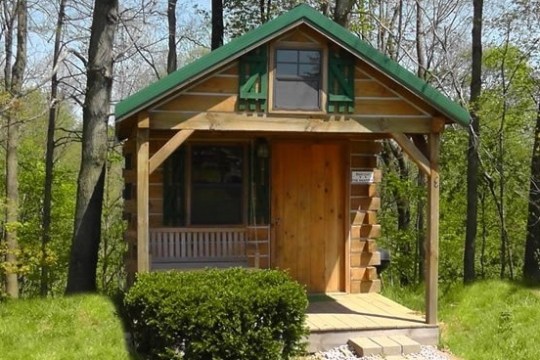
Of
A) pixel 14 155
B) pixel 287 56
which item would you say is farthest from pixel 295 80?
pixel 14 155

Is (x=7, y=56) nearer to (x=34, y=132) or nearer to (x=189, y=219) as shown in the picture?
(x=34, y=132)

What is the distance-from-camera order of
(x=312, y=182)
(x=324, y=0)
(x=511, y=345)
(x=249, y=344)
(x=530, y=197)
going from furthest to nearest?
(x=324, y=0) < (x=530, y=197) < (x=312, y=182) < (x=511, y=345) < (x=249, y=344)

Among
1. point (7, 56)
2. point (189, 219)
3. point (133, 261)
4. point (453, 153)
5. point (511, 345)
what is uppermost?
point (7, 56)

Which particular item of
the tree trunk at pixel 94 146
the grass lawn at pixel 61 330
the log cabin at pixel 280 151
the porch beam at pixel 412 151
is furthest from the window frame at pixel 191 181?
the porch beam at pixel 412 151

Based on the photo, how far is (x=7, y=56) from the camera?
18109mm

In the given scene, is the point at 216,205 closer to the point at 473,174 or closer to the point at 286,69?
the point at 286,69

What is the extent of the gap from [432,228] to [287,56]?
2899 mm

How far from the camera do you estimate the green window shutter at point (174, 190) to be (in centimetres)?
985

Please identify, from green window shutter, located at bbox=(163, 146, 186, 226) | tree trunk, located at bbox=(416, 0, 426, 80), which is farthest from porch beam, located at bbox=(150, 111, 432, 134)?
tree trunk, located at bbox=(416, 0, 426, 80)

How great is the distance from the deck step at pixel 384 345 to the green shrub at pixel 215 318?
0.99 meters

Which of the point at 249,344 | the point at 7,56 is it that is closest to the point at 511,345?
the point at 249,344

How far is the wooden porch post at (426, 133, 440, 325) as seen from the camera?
8.52m

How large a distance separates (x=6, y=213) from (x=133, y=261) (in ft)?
24.6

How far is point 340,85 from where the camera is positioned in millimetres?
8328
